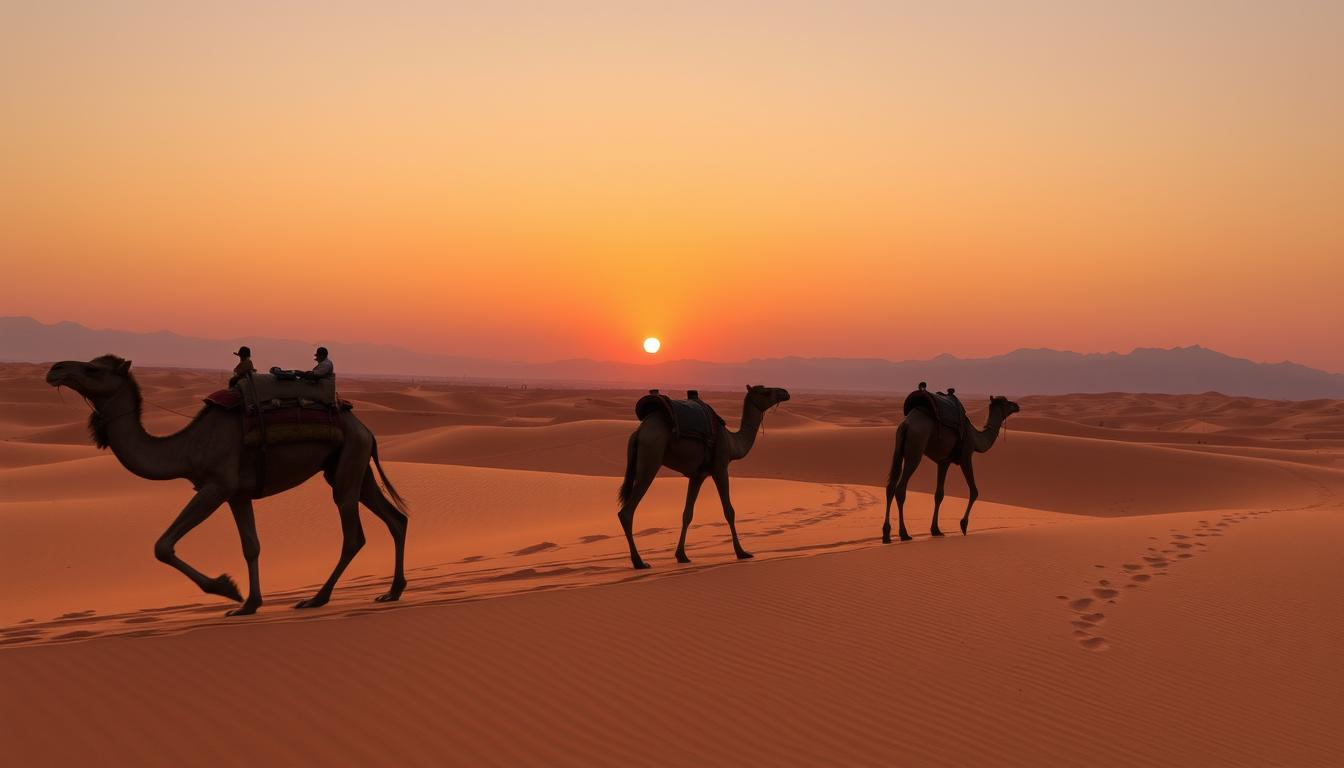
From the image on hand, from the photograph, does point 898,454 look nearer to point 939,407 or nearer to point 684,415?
point 939,407

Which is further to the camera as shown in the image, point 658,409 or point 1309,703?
point 658,409

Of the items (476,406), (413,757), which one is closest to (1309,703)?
(413,757)

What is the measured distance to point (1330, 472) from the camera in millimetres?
29812

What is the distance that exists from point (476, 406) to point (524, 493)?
53.6 meters

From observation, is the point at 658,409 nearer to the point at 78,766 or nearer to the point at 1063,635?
the point at 1063,635

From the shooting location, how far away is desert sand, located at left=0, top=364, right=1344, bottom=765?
5.20m

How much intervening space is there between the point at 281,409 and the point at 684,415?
461 centimetres

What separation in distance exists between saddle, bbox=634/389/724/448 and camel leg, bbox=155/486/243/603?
4.60 meters

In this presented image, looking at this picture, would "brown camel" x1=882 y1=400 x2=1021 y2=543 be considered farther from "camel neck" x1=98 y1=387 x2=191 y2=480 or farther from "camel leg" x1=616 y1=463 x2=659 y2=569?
"camel neck" x1=98 y1=387 x2=191 y2=480

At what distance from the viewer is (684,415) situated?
35.8 feet

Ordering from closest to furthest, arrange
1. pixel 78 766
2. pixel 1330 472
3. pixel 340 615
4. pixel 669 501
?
pixel 78 766 < pixel 340 615 < pixel 669 501 < pixel 1330 472

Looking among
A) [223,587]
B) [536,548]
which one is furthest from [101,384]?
[536,548]

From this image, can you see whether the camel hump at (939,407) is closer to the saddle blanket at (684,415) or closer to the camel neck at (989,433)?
the camel neck at (989,433)

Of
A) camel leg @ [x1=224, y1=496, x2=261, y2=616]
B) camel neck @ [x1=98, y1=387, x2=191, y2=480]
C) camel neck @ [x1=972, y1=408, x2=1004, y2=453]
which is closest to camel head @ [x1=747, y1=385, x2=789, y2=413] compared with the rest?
camel neck @ [x1=972, y1=408, x2=1004, y2=453]
